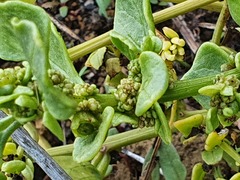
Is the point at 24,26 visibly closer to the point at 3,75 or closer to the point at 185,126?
the point at 3,75

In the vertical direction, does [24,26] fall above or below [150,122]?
above

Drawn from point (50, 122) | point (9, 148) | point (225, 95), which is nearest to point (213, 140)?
point (225, 95)

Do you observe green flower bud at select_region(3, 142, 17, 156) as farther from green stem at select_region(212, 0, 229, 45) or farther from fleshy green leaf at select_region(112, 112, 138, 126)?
green stem at select_region(212, 0, 229, 45)

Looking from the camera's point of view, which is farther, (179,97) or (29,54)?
(179,97)

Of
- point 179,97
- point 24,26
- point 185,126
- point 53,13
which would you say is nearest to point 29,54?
point 24,26

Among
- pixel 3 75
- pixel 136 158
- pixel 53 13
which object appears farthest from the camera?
pixel 53 13

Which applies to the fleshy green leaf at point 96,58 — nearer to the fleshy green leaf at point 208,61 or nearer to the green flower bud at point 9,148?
the green flower bud at point 9,148

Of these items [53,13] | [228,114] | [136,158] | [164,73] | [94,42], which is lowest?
[136,158]

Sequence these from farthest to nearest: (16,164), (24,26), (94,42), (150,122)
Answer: (94,42) → (16,164) → (150,122) → (24,26)

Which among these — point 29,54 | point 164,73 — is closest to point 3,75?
point 29,54
